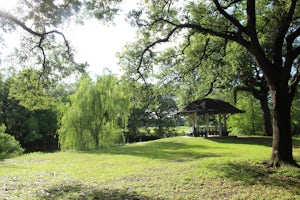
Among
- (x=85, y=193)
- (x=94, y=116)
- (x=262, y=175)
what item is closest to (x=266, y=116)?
(x=94, y=116)

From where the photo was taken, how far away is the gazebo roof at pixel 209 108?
22500 millimetres

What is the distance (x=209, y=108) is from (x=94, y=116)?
1005 cm

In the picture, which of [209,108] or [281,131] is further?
[209,108]

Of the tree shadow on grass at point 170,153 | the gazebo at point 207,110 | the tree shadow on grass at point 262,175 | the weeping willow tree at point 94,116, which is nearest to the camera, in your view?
the tree shadow on grass at point 262,175

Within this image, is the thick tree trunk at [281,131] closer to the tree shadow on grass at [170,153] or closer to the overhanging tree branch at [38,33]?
the tree shadow on grass at [170,153]

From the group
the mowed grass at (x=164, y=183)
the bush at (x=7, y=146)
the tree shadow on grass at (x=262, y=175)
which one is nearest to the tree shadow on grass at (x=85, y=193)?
the mowed grass at (x=164, y=183)

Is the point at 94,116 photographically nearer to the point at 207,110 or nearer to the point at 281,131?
the point at 207,110

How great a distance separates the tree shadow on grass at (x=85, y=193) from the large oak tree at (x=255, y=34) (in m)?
4.44

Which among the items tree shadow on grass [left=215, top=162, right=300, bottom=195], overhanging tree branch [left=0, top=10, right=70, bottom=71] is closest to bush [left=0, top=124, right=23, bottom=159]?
overhanging tree branch [left=0, top=10, right=70, bottom=71]

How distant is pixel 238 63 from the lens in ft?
61.0

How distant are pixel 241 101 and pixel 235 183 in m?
24.6

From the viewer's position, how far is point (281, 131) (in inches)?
298

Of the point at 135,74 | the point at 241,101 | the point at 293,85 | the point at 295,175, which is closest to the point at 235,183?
the point at 295,175

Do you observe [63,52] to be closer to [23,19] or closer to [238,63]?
[23,19]
